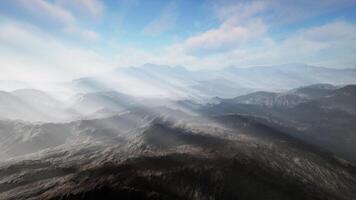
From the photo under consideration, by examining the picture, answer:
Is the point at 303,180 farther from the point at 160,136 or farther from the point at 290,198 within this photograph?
the point at 160,136

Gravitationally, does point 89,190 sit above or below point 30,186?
above

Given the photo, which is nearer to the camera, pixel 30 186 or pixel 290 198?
pixel 290 198

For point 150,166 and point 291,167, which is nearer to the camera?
point 150,166

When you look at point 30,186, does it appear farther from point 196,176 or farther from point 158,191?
point 196,176

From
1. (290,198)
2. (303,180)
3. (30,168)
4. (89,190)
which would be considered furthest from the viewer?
(30,168)

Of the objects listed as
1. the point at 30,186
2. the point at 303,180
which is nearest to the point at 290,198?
the point at 303,180

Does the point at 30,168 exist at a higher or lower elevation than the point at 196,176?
lower

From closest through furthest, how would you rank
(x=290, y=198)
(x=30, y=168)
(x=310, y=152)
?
(x=290, y=198), (x=30, y=168), (x=310, y=152)

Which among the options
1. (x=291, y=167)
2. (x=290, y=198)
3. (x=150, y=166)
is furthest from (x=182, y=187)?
(x=291, y=167)

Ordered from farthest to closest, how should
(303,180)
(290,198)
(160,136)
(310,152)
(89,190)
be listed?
(160,136) < (310,152) < (303,180) < (290,198) < (89,190)
